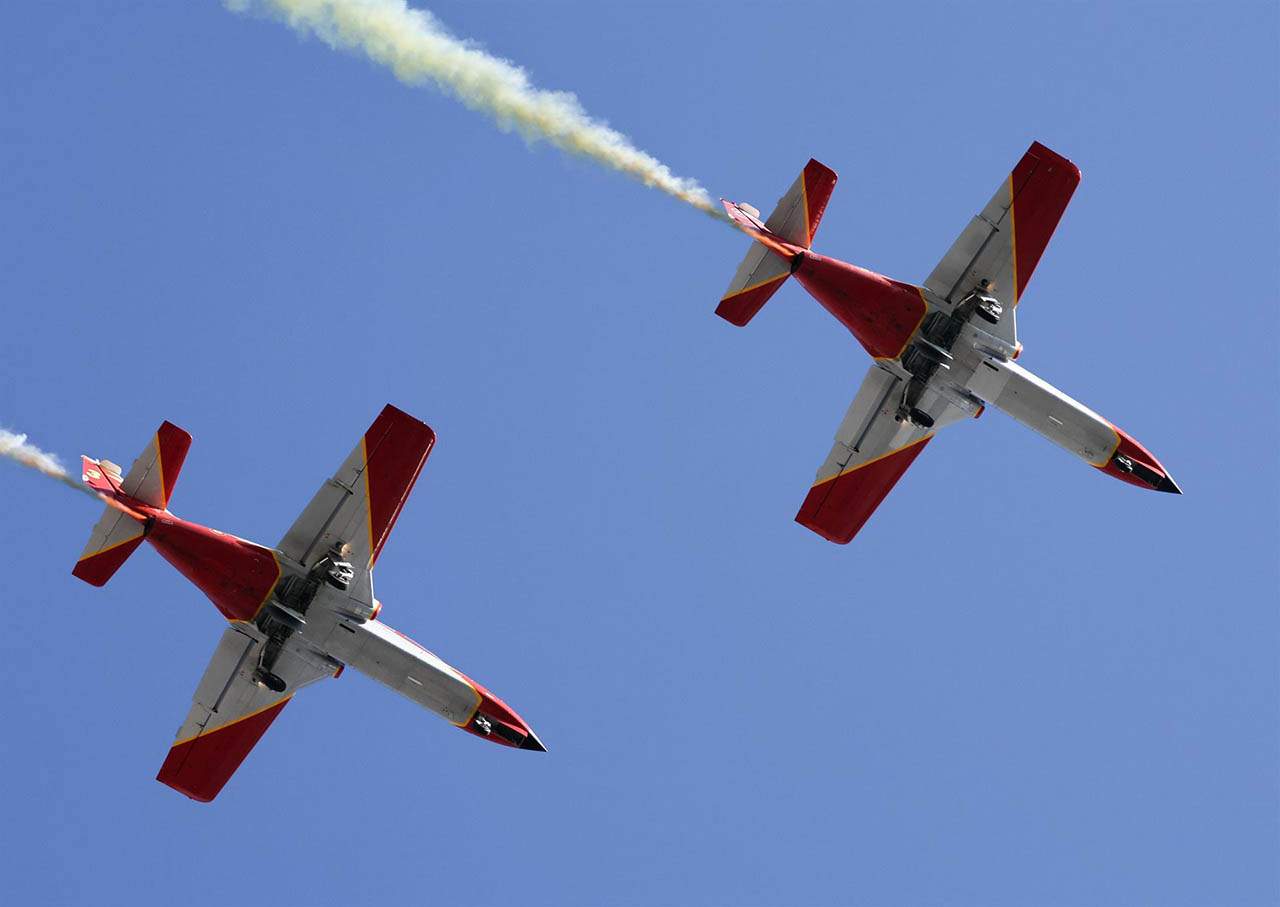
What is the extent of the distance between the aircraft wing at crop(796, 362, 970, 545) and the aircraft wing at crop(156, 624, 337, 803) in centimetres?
1095

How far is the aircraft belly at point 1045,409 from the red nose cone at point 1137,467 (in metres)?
0.22

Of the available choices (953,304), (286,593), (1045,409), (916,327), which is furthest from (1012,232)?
(286,593)

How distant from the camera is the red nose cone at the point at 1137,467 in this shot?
46594 mm

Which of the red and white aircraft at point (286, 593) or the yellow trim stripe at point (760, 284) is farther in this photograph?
the yellow trim stripe at point (760, 284)

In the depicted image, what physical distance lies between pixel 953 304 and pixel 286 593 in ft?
45.2

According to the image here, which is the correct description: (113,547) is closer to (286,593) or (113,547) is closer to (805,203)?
(286,593)

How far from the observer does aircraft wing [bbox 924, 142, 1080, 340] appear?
44938 millimetres

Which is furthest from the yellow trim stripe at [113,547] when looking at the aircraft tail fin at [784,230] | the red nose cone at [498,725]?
the aircraft tail fin at [784,230]

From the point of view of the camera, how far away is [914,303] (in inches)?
1778

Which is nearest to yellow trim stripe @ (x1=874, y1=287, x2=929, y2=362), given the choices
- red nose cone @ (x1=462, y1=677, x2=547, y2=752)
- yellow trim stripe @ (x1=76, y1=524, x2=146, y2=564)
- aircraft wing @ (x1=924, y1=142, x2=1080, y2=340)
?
aircraft wing @ (x1=924, y1=142, x2=1080, y2=340)

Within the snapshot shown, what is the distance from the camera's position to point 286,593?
1695 inches

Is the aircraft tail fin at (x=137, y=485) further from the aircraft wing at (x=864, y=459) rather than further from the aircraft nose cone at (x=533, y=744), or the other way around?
the aircraft wing at (x=864, y=459)

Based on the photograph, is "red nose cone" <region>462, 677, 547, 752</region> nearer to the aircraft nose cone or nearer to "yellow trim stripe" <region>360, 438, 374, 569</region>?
the aircraft nose cone

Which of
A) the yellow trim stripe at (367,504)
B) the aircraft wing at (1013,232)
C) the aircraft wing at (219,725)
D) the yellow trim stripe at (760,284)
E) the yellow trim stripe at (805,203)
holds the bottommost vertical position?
the aircraft wing at (219,725)
